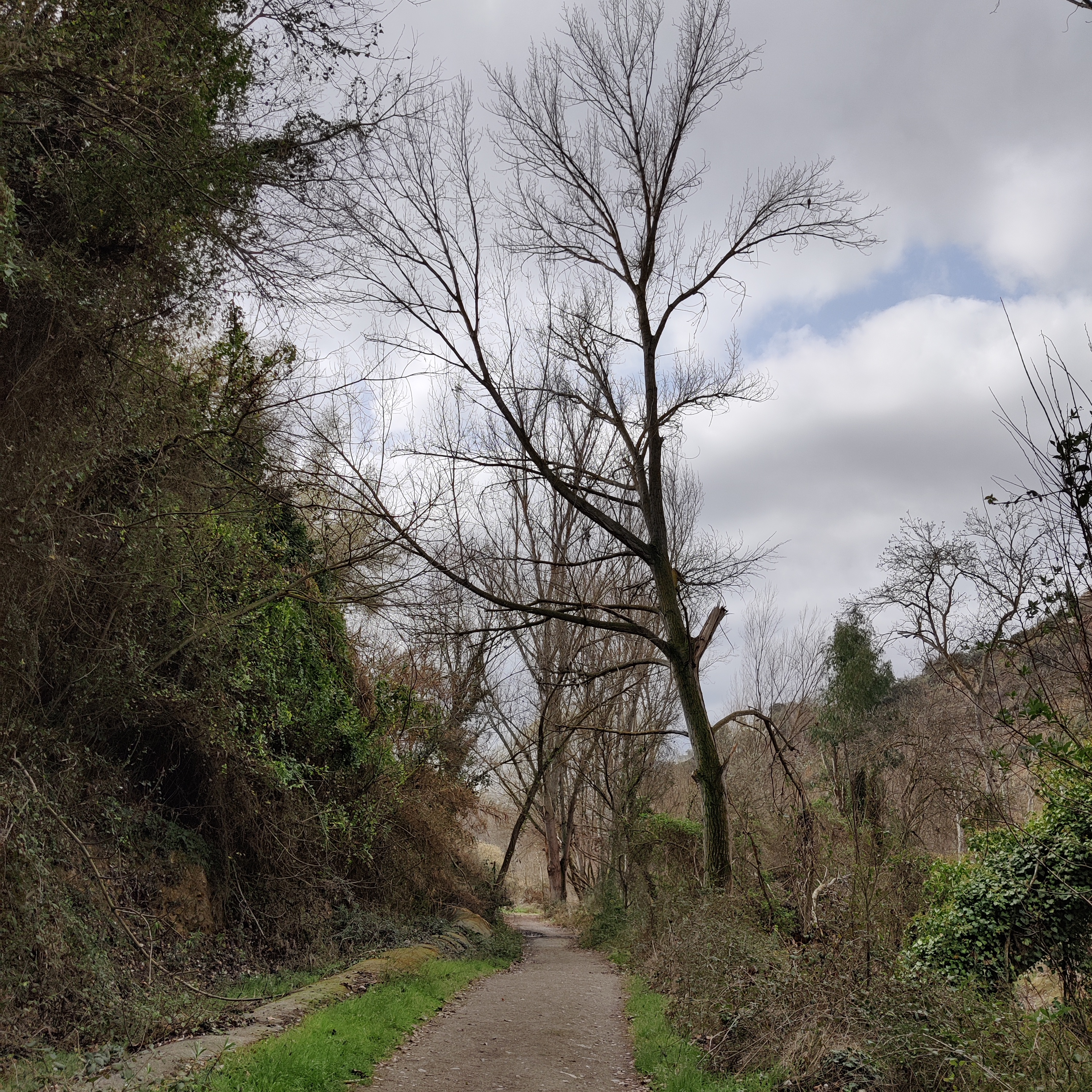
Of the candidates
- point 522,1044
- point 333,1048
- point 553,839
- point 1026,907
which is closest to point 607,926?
point 553,839

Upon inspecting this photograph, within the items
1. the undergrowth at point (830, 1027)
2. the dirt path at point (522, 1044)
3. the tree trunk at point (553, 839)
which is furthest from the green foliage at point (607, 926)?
the undergrowth at point (830, 1027)

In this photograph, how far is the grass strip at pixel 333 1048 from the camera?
5340mm

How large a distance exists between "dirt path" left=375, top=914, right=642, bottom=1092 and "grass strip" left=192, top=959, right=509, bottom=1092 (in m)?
0.20

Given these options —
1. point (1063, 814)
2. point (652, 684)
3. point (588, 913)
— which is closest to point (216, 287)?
point (1063, 814)

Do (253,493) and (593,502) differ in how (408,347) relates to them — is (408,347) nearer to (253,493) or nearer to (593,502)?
(253,493)

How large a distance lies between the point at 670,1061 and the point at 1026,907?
4.17 meters

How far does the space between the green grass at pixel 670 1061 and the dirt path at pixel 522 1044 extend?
17cm

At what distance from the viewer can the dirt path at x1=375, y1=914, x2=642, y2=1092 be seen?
664cm

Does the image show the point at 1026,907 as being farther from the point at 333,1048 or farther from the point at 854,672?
the point at 854,672

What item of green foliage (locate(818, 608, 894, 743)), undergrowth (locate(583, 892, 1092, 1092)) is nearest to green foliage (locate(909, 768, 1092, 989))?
undergrowth (locate(583, 892, 1092, 1092))

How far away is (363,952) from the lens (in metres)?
11.5

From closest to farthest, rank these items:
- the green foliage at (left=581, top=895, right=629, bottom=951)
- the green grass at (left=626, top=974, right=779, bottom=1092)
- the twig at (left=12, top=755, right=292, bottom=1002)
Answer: the green grass at (left=626, top=974, right=779, bottom=1092)
the twig at (left=12, top=755, right=292, bottom=1002)
the green foliage at (left=581, top=895, right=629, bottom=951)

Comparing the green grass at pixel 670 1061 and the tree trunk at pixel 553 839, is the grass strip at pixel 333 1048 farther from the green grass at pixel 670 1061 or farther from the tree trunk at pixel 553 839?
the tree trunk at pixel 553 839

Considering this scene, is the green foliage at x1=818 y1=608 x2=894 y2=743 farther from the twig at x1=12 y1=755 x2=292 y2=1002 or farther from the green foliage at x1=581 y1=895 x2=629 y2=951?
the twig at x1=12 y1=755 x2=292 y2=1002
